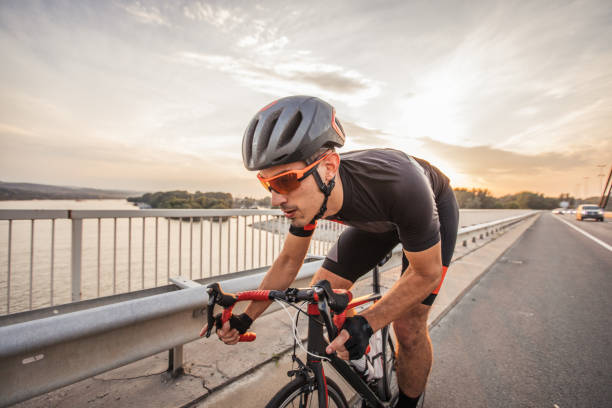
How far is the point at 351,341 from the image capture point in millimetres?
1315

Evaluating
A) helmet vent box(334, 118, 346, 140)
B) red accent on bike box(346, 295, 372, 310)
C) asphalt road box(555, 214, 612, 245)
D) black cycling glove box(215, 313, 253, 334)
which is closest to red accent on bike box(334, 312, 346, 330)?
red accent on bike box(346, 295, 372, 310)

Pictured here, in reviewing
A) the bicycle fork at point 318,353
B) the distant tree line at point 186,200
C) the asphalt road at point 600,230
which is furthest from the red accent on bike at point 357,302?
the asphalt road at point 600,230

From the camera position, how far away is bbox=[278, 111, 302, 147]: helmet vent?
1608 mm

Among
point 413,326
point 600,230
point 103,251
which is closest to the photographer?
point 413,326

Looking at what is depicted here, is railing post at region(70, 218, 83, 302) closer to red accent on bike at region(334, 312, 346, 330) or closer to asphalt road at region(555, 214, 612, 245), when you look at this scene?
red accent on bike at region(334, 312, 346, 330)

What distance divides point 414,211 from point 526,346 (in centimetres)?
324

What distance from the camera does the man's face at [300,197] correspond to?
1.60 metres

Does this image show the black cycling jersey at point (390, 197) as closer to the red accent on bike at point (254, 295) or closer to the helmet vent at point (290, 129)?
the helmet vent at point (290, 129)

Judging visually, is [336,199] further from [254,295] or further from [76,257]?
[76,257]

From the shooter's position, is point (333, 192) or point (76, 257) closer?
point (333, 192)

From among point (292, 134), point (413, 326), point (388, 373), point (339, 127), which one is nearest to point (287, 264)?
point (292, 134)

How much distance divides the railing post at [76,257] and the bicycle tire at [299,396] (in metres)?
3.29

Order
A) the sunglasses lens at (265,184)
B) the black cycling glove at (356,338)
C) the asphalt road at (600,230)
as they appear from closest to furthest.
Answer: the black cycling glove at (356,338) < the sunglasses lens at (265,184) < the asphalt road at (600,230)

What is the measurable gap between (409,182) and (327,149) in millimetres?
496
